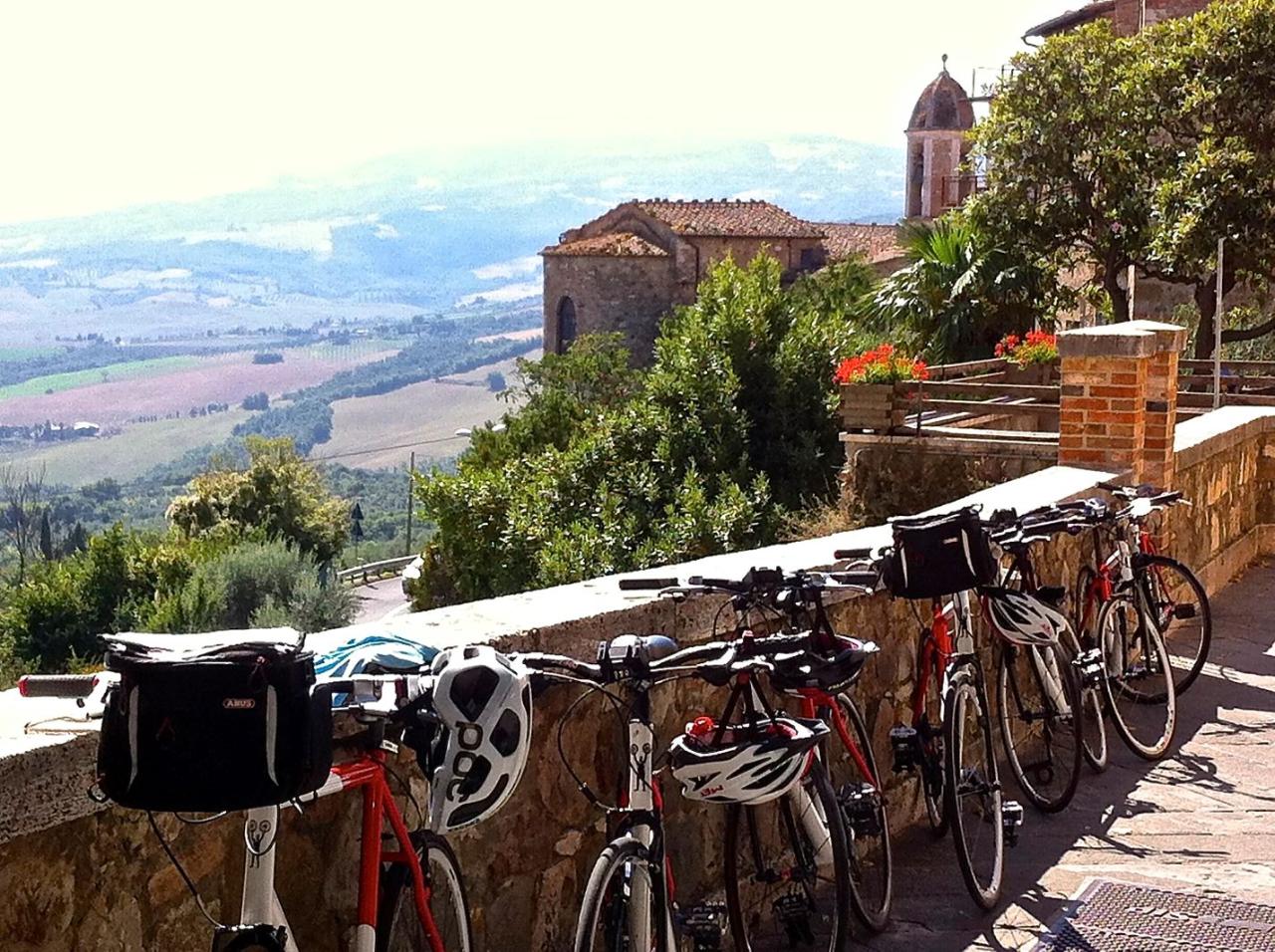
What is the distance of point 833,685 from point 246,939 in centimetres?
157

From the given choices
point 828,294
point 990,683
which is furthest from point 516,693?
point 828,294

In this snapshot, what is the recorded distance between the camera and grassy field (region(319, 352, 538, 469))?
6422 inches

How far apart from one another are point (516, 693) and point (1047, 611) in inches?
96.1

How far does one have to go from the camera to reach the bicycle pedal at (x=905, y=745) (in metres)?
4.40

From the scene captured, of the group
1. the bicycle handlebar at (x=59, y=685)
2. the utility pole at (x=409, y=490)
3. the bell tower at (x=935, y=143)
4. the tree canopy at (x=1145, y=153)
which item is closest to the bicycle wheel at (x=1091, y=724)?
the bicycle handlebar at (x=59, y=685)

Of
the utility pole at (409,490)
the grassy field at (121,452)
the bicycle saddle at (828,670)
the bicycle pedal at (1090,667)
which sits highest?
the bicycle saddle at (828,670)

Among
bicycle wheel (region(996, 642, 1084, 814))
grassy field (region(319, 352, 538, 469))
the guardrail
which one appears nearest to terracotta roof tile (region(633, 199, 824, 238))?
the guardrail

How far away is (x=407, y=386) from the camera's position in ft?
636

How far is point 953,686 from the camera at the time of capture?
4.45 m

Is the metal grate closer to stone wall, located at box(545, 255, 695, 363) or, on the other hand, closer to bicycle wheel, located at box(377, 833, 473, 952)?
bicycle wheel, located at box(377, 833, 473, 952)

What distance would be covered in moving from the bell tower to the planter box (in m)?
43.2

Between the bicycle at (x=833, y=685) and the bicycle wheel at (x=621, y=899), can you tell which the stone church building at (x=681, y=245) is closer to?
the bicycle at (x=833, y=685)

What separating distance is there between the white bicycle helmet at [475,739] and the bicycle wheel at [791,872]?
102 centimetres

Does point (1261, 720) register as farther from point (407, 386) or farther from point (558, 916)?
point (407, 386)
